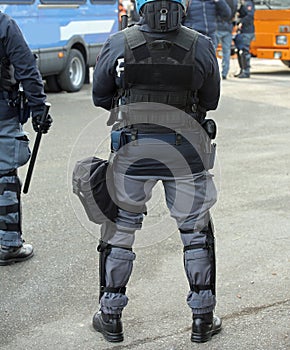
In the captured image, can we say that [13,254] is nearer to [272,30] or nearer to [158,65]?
[158,65]

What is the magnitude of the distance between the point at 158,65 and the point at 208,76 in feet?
0.95

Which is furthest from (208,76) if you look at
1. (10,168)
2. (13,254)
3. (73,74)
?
(73,74)

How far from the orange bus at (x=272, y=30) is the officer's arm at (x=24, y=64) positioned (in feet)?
40.6

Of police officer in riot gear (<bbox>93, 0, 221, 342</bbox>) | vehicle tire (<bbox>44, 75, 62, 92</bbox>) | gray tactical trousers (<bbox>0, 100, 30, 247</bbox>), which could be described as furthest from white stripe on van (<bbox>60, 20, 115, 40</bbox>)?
police officer in riot gear (<bbox>93, 0, 221, 342</bbox>)

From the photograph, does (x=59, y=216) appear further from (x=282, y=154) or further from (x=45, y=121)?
(x=282, y=154)

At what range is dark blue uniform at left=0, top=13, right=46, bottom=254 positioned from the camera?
14.5 feet

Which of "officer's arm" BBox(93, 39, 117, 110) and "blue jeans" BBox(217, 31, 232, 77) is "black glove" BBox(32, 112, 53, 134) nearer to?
"officer's arm" BBox(93, 39, 117, 110)

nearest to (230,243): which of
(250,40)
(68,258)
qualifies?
(68,258)

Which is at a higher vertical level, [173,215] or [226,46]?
[173,215]

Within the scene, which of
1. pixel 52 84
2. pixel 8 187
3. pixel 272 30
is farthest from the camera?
pixel 272 30

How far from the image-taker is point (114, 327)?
377 cm

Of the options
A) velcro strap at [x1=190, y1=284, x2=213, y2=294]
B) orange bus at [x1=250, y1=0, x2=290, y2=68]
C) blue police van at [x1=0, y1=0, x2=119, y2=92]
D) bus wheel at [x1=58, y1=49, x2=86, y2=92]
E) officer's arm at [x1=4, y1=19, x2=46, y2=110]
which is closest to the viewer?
velcro strap at [x1=190, y1=284, x2=213, y2=294]

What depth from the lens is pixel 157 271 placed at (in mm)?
4730

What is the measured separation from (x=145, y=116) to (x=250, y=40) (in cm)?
1286
